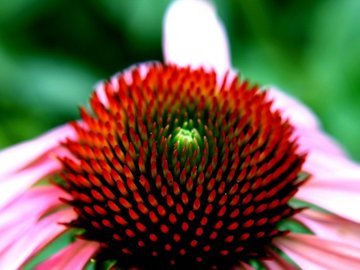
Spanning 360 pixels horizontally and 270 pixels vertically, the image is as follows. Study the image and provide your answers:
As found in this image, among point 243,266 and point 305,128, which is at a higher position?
point 305,128

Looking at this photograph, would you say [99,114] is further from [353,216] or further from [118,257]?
[353,216]

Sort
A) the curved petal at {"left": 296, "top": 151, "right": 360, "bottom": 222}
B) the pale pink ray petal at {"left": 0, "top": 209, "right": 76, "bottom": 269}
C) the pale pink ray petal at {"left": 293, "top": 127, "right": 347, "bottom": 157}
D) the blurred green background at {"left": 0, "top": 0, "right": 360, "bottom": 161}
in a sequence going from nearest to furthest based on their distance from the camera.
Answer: the pale pink ray petal at {"left": 0, "top": 209, "right": 76, "bottom": 269} < the curved petal at {"left": 296, "top": 151, "right": 360, "bottom": 222} < the pale pink ray petal at {"left": 293, "top": 127, "right": 347, "bottom": 157} < the blurred green background at {"left": 0, "top": 0, "right": 360, "bottom": 161}

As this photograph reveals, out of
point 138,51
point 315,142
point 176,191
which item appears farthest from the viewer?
point 138,51

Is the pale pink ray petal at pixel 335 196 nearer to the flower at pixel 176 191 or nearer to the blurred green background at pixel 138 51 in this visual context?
the flower at pixel 176 191

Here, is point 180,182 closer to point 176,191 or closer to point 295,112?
point 176,191

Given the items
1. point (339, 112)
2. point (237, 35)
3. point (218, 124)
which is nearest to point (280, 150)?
point (218, 124)

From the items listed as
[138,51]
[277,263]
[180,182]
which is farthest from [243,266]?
[138,51]

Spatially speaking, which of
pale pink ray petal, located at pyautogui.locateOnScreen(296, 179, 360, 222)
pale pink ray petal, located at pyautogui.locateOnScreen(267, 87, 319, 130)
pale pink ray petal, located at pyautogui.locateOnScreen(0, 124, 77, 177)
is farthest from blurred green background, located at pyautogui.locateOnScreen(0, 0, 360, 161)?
pale pink ray petal, located at pyautogui.locateOnScreen(296, 179, 360, 222)

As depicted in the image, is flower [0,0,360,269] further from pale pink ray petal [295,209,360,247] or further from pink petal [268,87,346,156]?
pink petal [268,87,346,156]
